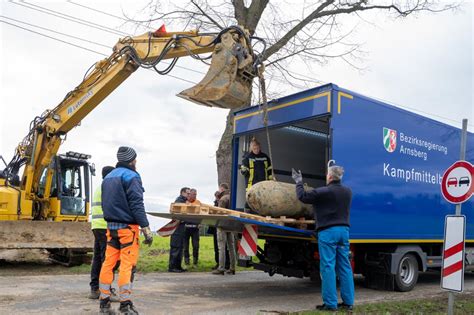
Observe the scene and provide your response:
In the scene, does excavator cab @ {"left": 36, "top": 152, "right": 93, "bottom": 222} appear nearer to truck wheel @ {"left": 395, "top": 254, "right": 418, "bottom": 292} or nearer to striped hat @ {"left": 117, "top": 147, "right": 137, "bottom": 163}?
striped hat @ {"left": 117, "top": 147, "right": 137, "bottom": 163}

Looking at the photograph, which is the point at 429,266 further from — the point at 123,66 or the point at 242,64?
the point at 123,66

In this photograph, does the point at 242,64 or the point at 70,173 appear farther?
the point at 70,173

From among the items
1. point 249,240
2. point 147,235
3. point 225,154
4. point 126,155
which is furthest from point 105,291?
point 225,154

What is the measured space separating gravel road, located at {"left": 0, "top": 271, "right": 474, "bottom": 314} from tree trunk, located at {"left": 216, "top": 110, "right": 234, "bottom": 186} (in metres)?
3.54

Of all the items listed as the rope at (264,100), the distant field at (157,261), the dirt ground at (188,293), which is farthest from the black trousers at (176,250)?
the rope at (264,100)

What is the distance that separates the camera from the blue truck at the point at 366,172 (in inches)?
313

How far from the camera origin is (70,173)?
12711 mm

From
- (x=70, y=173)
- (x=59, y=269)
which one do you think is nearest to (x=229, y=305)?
(x=59, y=269)

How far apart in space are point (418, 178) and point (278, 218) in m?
2.95

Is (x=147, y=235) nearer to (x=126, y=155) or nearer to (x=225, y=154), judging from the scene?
(x=126, y=155)

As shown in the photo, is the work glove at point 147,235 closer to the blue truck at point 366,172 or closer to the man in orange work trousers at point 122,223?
the man in orange work trousers at point 122,223

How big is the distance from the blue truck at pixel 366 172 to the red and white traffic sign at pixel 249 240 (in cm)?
20

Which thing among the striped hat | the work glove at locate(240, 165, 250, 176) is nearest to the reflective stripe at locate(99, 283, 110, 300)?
the striped hat

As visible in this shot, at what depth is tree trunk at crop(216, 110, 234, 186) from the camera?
13812 mm
